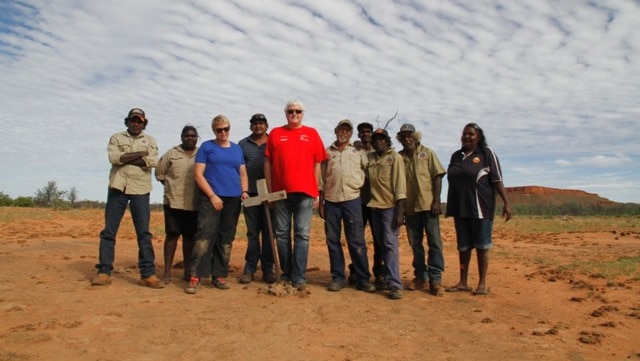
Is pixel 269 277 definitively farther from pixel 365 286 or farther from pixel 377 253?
pixel 377 253

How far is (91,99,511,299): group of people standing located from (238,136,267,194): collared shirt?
10.0 inches

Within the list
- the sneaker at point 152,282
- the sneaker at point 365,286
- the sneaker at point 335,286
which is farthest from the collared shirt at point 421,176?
the sneaker at point 152,282

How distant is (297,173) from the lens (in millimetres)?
5457

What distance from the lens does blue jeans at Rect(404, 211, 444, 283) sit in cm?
573

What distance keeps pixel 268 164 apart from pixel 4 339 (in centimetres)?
308

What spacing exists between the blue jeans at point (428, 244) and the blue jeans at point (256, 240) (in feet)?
5.91

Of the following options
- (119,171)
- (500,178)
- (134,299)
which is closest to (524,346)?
(500,178)

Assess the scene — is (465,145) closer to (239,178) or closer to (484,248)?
(484,248)

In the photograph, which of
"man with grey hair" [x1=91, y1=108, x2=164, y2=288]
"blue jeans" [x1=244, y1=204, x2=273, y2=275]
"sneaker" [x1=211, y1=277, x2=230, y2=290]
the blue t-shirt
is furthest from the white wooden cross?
"man with grey hair" [x1=91, y1=108, x2=164, y2=288]

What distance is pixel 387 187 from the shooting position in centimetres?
566

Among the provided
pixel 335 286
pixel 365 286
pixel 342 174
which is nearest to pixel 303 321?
pixel 335 286

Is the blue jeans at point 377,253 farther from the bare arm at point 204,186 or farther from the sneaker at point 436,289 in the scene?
the bare arm at point 204,186

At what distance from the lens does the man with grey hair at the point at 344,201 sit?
5.68 meters

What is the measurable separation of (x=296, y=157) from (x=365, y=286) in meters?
1.73
